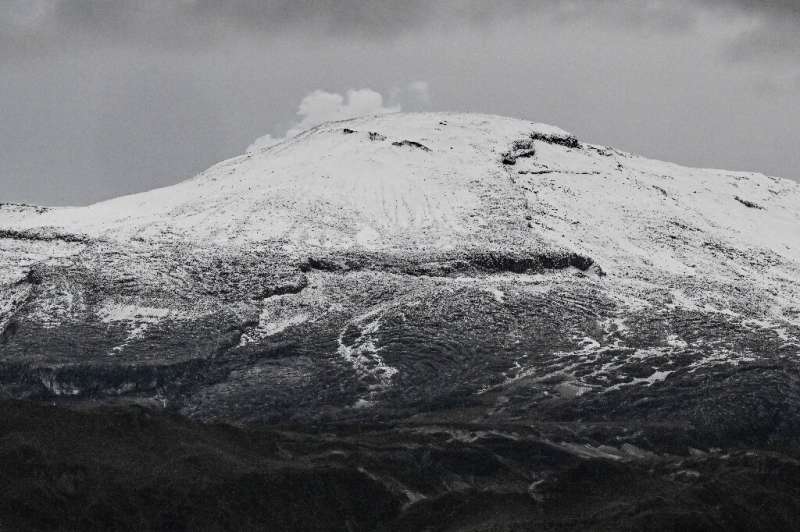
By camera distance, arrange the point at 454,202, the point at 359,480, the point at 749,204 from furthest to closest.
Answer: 1. the point at 749,204
2. the point at 454,202
3. the point at 359,480

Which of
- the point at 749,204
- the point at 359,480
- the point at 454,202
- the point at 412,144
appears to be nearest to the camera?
the point at 359,480

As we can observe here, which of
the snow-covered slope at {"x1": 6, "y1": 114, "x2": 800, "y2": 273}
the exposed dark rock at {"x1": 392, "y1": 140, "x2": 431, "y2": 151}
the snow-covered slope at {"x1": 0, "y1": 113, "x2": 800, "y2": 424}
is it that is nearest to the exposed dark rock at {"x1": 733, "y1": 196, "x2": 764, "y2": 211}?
the snow-covered slope at {"x1": 6, "y1": 114, "x2": 800, "y2": 273}

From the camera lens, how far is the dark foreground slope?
51.0 metres

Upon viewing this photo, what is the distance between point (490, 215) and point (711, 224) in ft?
81.9

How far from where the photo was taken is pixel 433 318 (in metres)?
76.9

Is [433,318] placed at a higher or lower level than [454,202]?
lower

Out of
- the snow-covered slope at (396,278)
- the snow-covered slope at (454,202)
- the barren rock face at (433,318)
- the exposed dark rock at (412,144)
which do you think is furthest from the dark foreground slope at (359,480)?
the exposed dark rock at (412,144)

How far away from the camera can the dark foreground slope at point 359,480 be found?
51.0 meters

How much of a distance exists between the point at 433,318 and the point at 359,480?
77.4ft

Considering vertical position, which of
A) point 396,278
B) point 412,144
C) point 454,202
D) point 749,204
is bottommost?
point 396,278

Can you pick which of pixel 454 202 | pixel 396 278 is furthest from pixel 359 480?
pixel 454 202

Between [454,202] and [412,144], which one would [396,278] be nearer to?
[454,202]

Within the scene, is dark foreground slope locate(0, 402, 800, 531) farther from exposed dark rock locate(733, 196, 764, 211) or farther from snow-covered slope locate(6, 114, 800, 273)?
exposed dark rock locate(733, 196, 764, 211)

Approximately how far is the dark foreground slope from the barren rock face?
11.6 inches
